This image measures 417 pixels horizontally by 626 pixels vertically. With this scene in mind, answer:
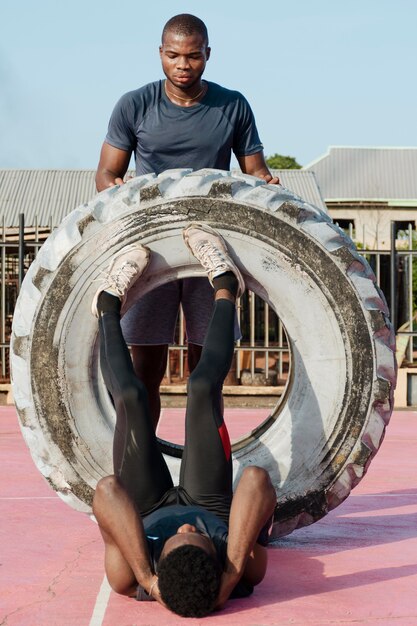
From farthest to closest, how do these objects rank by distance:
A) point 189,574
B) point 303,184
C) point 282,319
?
point 303,184 < point 282,319 < point 189,574

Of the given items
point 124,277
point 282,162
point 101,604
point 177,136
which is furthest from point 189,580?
point 282,162

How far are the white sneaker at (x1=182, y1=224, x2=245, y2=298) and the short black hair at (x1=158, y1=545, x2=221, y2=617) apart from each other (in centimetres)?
139

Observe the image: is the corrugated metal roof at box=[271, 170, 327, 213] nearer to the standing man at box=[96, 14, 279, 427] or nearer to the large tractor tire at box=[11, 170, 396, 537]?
the standing man at box=[96, 14, 279, 427]

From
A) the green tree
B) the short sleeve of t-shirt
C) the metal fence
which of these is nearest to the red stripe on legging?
the short sleeve of t-shirt

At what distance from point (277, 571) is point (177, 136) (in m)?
2.08

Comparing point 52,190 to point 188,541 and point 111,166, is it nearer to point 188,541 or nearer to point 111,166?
point 111,166

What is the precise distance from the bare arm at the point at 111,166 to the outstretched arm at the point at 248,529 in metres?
1.97

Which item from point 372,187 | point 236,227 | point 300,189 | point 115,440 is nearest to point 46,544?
point 115,440

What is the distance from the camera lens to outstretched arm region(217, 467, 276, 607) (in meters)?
3.66

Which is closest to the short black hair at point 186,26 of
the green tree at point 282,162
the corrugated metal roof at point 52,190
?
the corrugated metal roof at point 52,190

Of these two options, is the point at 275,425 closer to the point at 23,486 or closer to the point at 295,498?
the point at 295,498

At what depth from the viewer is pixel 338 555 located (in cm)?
457

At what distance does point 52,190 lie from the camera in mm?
28000

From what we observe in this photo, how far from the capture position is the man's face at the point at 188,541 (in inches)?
136
